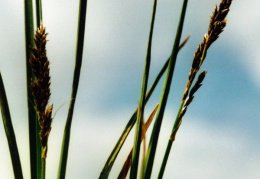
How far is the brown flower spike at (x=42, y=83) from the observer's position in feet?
4.13

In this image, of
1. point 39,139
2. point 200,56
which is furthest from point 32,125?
point 200,56

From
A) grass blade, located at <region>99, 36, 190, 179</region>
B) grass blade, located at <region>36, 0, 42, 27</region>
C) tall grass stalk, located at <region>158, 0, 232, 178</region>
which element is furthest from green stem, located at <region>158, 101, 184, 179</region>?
grass blade, located at <region>36, 0, 42, 27</region>

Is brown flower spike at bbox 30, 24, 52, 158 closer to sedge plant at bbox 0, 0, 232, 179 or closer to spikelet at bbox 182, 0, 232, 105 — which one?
sedge plant at bbox 0, 0, 232, 179

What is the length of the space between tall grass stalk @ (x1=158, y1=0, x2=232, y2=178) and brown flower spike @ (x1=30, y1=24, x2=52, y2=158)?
444 millimetres

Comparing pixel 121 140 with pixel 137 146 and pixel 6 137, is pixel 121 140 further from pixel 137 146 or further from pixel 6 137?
pixel 6 137

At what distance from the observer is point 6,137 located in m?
1.40

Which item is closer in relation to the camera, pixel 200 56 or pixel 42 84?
pixel 42 84

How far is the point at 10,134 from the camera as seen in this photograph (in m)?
1.39

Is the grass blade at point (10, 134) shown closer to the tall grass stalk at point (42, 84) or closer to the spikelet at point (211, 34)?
the tall grass stalk at point (42, 84)

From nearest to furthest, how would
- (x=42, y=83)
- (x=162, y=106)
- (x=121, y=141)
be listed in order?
(x=42, y=83) < (x=162, y=106) < (x=121, y=141)

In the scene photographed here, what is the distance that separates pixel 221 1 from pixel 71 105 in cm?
65

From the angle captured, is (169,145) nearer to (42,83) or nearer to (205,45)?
(205,45)

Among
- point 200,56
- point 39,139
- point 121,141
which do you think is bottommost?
point 121,141

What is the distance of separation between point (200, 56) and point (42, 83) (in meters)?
0.56
